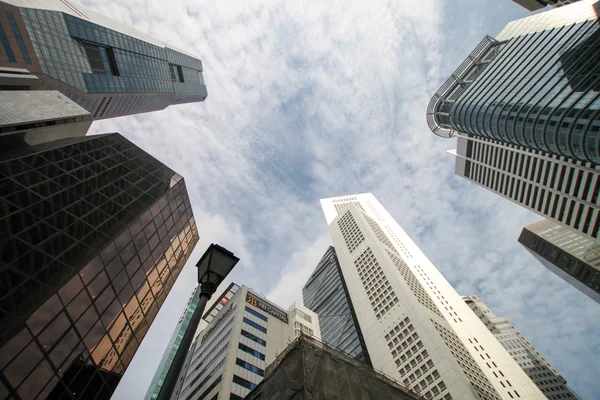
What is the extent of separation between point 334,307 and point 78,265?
10825cm

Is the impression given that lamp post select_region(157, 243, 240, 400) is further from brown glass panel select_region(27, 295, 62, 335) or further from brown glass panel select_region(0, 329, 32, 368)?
brown glass panel select_region(27, 295, 62, 335)

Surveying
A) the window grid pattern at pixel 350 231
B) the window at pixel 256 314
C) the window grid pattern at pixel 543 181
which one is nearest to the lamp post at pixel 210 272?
the window at pixel 256 314

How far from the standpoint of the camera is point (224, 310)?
224 feet

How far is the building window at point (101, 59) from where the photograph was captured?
10088 centimetres

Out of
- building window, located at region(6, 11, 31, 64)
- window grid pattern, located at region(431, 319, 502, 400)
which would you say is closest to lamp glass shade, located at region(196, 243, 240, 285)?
window grid pattern, located at region(431, 319, 502, 400)

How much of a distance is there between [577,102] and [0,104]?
3737 inches

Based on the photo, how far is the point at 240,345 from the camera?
51844mm

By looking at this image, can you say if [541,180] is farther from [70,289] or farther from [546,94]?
[70,289]

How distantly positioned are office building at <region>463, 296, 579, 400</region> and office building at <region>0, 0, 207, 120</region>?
187m

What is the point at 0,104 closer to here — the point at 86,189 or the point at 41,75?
the point at 86,189

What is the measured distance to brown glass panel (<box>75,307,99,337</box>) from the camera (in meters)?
18.9

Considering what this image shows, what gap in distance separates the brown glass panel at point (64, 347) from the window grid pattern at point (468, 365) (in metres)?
65.3

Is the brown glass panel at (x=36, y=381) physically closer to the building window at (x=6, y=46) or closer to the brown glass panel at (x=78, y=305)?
the brown glass panel at (x=78, y=305)

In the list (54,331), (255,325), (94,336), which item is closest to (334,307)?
(255,325)
